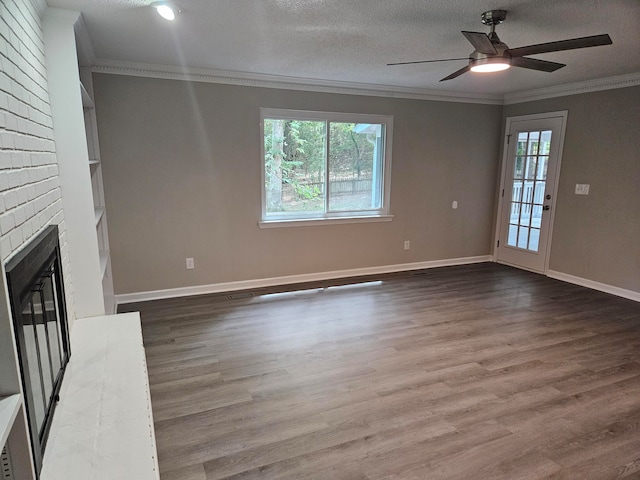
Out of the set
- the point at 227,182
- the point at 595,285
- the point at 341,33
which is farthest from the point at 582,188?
the point at 227,182

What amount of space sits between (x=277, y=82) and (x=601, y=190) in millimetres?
3931

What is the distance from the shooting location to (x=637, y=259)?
4.33m

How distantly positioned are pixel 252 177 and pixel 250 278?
1.19 meters

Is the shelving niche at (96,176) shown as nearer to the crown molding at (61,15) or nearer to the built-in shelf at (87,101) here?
the built-in shelf at (87,101)

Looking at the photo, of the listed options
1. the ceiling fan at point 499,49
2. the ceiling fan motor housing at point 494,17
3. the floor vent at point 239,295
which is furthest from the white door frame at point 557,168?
the floor vent at point 239,295

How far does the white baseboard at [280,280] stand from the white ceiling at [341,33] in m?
2.32

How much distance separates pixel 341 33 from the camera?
2.87m

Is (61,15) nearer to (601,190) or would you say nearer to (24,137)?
(24,137)

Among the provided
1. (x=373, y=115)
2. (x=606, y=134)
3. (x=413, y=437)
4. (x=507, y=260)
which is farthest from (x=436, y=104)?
(x=413, y=437)

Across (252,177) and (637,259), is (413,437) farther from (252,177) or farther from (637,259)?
(637,259)

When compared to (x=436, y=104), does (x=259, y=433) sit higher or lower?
lower

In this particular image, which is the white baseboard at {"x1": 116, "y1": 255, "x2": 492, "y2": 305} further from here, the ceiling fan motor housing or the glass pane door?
the ceiling fan motor housing

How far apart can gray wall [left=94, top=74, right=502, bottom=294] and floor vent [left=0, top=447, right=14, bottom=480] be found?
3193 mm

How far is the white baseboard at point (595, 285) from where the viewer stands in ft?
14.5
